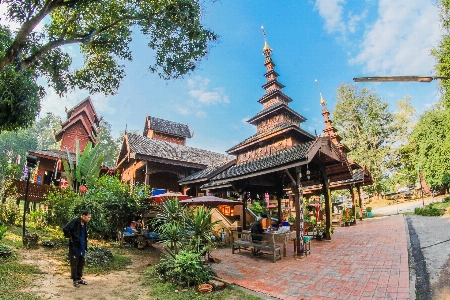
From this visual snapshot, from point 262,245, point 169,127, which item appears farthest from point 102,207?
point 169,127

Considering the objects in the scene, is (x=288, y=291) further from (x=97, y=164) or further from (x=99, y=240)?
(x=97, y=164)

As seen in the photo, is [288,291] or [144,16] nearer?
[288,291]

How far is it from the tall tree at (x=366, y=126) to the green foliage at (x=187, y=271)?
106 feet

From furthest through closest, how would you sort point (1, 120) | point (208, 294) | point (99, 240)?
point (99, 240) → point (1, 120) → point (208, 294)

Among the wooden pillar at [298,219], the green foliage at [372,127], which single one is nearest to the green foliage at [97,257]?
the wooden pillar at [298,219]

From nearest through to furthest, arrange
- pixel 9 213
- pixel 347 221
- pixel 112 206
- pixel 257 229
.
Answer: pixel 257 229
pixel 112 206
pixel 9 213
pixel 347 221

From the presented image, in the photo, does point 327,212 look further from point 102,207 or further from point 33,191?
point 33,191

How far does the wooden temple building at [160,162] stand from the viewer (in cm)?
1808

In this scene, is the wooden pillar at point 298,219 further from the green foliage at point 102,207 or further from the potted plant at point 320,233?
the green foliage at point 102,207

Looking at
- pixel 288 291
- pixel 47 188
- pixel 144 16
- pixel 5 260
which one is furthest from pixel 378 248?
pixel 47 188

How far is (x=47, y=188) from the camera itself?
47.3 feet

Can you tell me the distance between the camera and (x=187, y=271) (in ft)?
18.9

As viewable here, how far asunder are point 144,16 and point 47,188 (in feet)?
37.7

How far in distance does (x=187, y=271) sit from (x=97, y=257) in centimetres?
328
